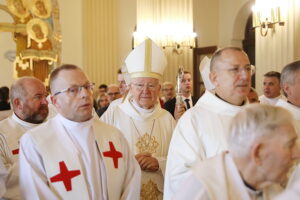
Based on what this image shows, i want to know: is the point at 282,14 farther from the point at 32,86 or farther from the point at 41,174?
the point at 41,174

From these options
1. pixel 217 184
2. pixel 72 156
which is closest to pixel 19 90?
pixel 72 156

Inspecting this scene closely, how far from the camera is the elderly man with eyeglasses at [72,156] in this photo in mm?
2886

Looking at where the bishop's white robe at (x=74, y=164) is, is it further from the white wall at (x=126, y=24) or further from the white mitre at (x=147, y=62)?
the white wall at (x=126, y=24)

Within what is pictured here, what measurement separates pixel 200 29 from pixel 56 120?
888 cm

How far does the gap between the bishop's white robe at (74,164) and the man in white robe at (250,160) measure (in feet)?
4.15

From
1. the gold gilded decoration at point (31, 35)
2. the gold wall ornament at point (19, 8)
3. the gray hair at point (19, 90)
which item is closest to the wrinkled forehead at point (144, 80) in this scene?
the gray hair at point (19, 90)

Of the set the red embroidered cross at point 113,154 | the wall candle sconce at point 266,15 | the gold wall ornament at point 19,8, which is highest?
the gold wall ornament at point 19,8

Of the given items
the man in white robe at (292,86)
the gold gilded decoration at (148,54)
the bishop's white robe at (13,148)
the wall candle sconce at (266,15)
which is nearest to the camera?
the bishop's white robe at (13,148)

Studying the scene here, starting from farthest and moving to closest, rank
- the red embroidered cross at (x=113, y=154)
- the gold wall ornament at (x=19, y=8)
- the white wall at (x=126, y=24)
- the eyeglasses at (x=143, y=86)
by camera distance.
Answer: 1. the white wall at (x=126, y=24)
2. the gold wall ornament at (x=19, y=8)
3. the eyeglasses at (x=143, y=86)
4. the red embroidered cross at (x=113, y=154)

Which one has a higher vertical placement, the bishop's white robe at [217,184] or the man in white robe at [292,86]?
the man in white robe at [292,86]

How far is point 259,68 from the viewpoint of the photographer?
8133 mm

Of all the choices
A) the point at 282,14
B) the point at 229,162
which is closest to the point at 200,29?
the point at 282,14

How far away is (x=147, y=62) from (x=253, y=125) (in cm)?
290

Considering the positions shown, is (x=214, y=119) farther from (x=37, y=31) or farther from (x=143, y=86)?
(x=37, y=31)
